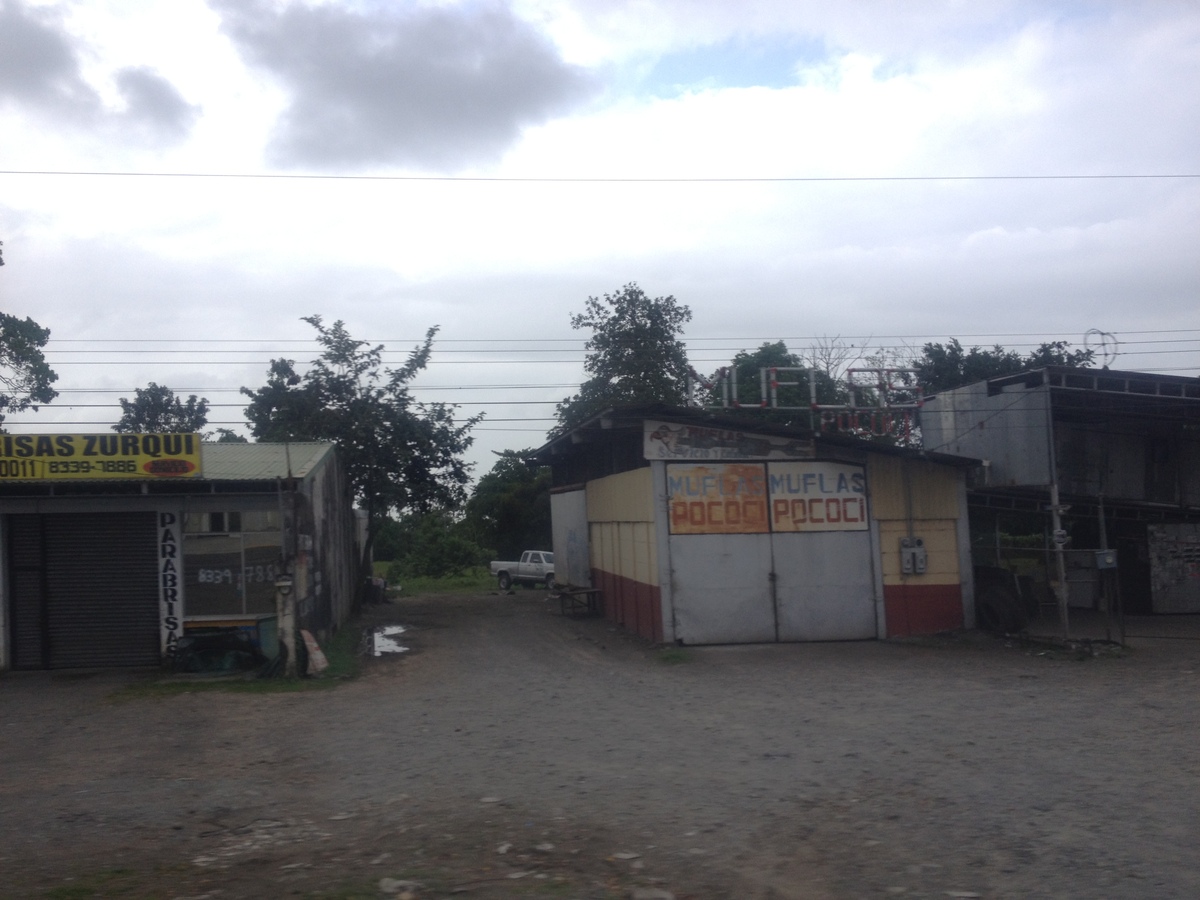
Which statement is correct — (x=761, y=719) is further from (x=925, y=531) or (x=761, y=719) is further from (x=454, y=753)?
(x=925, y=531)

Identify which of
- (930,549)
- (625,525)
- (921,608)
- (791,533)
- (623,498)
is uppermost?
(623,498)

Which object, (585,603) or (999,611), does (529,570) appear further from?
(999,611)

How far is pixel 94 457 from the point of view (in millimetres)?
15953

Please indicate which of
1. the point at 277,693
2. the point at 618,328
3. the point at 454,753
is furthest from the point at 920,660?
the point at 618,328

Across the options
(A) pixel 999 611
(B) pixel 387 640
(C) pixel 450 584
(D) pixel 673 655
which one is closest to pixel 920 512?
(A) pixel 999 611

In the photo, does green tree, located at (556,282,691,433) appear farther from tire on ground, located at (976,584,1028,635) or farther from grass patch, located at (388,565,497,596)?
tire on ground, located at (976,584,1028,635)

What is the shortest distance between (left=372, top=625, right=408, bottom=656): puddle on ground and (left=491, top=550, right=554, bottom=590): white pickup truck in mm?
15255

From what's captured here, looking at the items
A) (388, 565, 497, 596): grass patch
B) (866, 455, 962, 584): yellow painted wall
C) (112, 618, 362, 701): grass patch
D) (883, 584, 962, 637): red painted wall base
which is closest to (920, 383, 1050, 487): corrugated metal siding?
(866, 455, 962, 584): yellow painted wall

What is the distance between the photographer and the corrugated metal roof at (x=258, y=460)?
17.0 metres

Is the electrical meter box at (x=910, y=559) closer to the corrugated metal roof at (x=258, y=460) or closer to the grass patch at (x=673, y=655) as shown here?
the grass patch at (x=673, y=655)

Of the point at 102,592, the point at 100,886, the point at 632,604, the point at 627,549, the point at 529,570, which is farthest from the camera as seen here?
the point at 529,570

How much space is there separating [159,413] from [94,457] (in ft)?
146

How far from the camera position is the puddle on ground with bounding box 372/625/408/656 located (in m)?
19.6

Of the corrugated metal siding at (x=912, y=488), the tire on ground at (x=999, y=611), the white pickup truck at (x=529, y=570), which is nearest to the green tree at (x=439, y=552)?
the white pickup truck at (x=529, y=570)
